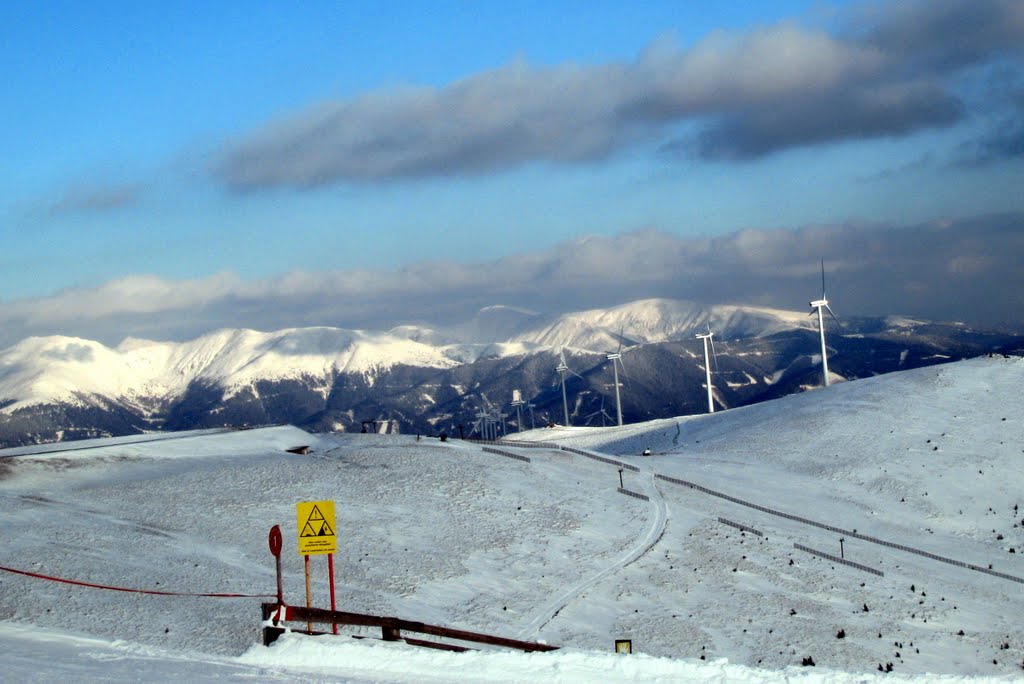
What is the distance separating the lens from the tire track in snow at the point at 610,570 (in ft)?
112

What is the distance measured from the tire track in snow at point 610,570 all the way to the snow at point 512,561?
0.17 metres

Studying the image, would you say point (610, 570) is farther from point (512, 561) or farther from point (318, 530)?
point (318, 530)

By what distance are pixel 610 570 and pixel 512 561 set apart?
4.24 m

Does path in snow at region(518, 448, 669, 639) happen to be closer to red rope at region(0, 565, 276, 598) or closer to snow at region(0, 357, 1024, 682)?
snow at region(0, 357, 1024, 682)

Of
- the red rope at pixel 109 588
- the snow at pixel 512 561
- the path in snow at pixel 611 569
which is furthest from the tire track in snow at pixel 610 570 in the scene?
the red rope at pixel 109 588

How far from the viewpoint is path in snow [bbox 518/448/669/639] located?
3407cm

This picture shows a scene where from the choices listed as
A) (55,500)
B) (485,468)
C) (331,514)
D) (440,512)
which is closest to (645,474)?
(485,468)

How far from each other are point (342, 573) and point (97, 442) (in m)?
27.8

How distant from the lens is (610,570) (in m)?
42.2

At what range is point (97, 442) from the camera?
189ft

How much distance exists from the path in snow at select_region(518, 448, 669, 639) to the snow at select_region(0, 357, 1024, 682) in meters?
0.17

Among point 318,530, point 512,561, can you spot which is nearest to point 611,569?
point 512,561

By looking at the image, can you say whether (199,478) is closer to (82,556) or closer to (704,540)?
(82,556)

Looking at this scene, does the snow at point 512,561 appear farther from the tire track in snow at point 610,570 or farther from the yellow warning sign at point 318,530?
the yellow warning sign at point 318,530
